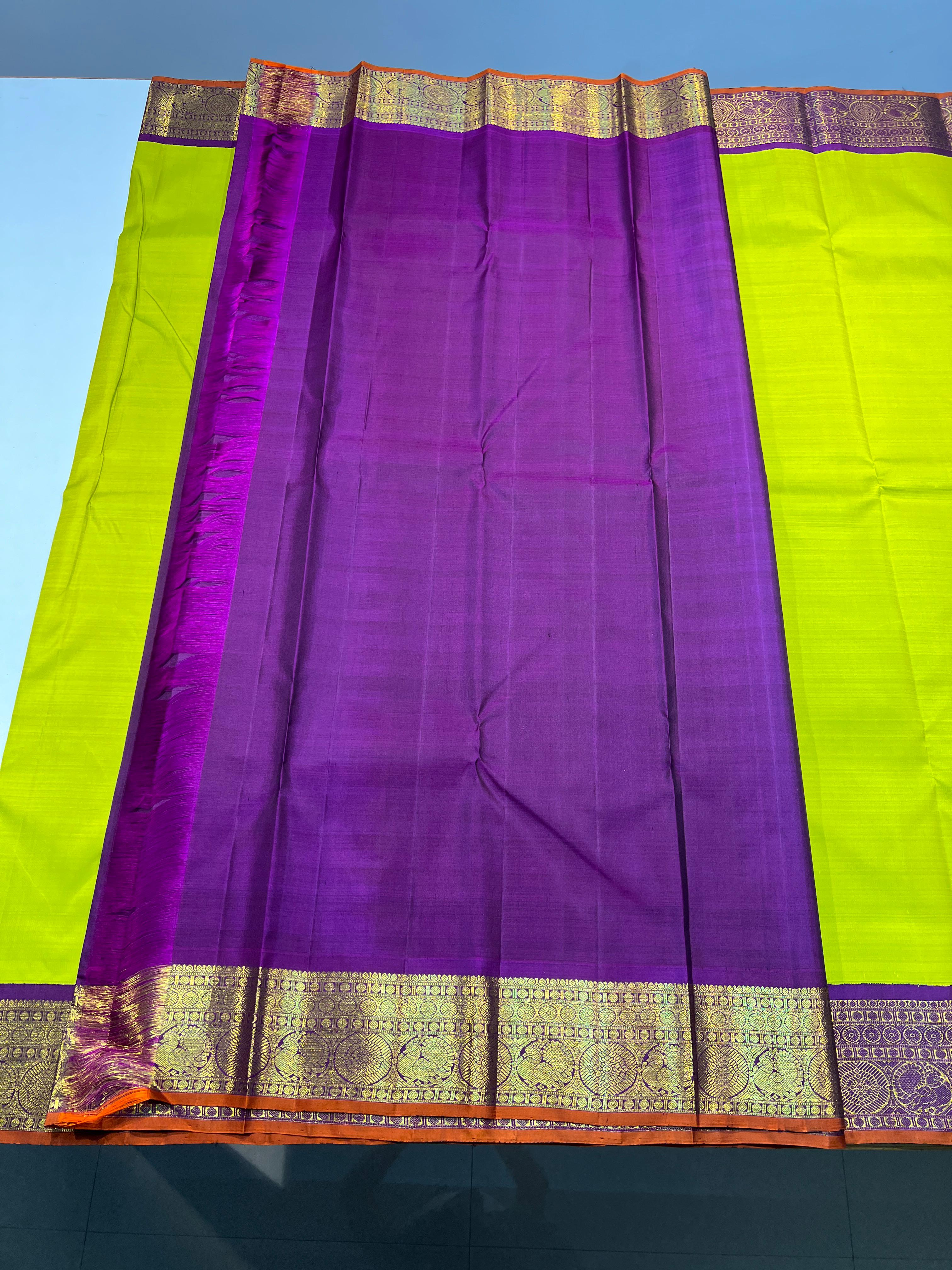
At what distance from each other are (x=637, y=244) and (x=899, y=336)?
64cm

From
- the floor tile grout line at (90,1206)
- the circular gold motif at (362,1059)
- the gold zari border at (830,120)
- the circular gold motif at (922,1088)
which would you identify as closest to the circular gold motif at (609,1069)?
the circular gold motif at (362,1059)

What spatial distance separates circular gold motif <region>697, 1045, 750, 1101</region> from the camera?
4.83 feet

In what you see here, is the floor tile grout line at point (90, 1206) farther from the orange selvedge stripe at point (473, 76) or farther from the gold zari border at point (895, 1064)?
the orange selvedge stripe at point (473, 76)

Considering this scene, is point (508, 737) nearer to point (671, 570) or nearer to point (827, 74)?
point (671, 570)

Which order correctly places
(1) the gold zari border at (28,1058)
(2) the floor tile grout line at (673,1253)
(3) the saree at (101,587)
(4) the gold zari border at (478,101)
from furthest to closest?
(4) the gold zari border at (478,101) < (2) the floor tile grout line at (673,1253) < (3) the saree at (101,587) < (1) the gold zari border at (28,1058)

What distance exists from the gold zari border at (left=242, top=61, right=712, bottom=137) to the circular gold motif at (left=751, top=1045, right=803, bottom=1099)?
2121 mm

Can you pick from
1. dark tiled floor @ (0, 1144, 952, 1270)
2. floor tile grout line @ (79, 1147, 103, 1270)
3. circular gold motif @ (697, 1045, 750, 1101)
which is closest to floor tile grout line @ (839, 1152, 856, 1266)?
dark tiled floor @ (0, 1144, 952, 1270)

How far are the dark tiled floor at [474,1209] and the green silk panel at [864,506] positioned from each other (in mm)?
685

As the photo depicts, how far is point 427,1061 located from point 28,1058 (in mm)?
655

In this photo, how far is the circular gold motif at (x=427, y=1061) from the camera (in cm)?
148

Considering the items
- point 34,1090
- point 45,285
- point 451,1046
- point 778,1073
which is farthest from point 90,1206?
point 45,285

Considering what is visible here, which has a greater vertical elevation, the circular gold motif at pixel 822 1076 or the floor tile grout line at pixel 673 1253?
the circular gold motif at pixel 822 1076

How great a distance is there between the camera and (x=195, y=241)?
2.17 meters

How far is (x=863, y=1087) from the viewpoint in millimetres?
1478
